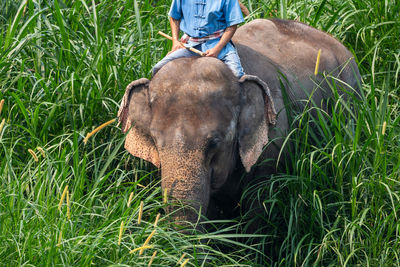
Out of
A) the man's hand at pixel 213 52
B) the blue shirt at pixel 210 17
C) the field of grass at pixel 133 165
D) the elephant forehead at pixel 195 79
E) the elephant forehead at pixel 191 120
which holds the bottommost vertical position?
the field of grass at pixel 133 165

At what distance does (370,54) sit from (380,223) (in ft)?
7.09

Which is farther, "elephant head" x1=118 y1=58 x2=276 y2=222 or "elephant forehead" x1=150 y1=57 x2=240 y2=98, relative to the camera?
"elephant forehead" x1=150 y1=57 x2=240 y2=98

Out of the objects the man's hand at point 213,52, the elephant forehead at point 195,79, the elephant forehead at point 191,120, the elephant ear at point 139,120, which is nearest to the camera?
the elephant forehead at point 191,120

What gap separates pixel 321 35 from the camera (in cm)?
637

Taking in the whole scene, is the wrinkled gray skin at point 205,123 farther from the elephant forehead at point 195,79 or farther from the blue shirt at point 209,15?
the blue shirt at point 209,15

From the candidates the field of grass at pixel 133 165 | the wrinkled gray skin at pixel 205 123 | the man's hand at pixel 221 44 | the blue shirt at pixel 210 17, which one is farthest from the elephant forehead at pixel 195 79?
the field of grass at pixel 133 165

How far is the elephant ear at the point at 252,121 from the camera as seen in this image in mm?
5004

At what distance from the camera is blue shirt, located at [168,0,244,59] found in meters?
5.12

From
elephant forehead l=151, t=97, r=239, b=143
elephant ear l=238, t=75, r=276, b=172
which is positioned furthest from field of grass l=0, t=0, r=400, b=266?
elephant forehead l=151, t=97, r=239, b=143

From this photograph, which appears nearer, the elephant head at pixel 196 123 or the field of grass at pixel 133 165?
the field of grass at pixel 133 165

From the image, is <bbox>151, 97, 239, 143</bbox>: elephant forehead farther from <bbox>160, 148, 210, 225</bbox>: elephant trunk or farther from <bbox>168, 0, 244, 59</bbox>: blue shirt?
<bbox>168, 0, 244, 59</bbox>: blue shirt

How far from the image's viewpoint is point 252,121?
5.03 meters

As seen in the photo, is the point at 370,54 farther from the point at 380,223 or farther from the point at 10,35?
the point at 10,35

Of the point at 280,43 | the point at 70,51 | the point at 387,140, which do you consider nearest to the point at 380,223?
the point at 387,140
